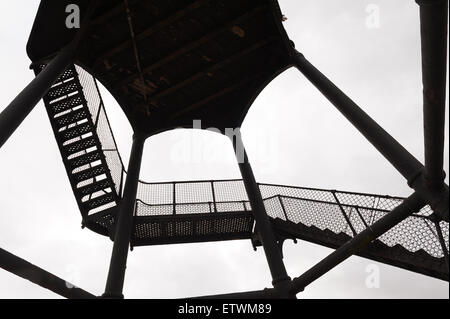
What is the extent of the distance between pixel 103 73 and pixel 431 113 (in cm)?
1033

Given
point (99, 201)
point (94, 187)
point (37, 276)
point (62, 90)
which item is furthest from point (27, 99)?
point (99, 201)

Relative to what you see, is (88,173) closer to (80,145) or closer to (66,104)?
(80,145)

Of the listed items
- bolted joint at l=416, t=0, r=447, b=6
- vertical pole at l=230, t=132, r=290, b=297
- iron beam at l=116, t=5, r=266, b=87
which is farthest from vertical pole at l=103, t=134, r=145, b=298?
bolted joint at l=416, t=0, r=447, b=6

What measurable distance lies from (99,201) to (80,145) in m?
2.05

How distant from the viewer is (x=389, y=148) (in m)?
5.73

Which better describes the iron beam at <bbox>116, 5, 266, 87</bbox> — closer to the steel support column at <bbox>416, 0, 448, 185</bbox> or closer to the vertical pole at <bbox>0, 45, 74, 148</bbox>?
the vertical pole at <bbox>0, 45, 74, 148</bbox>

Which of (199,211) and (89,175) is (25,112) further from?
(199,211)

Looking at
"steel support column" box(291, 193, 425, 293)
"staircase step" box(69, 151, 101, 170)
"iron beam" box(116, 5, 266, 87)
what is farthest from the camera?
"staircase step" box(69, 151, 101, 170)

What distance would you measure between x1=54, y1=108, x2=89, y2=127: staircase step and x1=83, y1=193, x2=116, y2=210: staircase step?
2.67 meters

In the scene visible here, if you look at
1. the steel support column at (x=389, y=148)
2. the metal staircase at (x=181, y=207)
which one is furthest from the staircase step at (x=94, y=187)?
the steel support column at (x=389, y=148)

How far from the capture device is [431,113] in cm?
364

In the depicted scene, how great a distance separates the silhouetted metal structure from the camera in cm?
712

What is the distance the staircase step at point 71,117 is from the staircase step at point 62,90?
0.61 m
